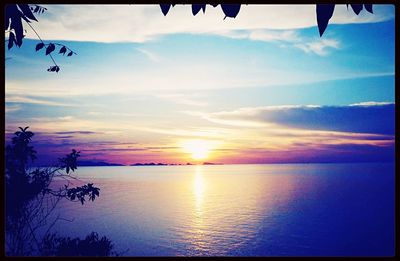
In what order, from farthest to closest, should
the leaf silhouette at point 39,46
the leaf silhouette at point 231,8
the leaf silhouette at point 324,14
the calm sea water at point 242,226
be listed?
the calm sea water at point 242,226 < the leaf silhouette at point 39,46 < the leaf silhouette at point 231,8 < the leaf silhouette at point 324,14

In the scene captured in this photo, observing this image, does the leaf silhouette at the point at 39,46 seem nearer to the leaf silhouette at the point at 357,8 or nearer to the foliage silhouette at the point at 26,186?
the leaf silhouette at the point at 357,8

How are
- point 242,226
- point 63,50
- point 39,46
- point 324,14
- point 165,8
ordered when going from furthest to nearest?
point 242,226
point 63,50
point 39,46
point 165,8
point 324,14

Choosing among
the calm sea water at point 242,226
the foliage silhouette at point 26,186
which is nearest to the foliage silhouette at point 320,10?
the foliage silhouette at point 26,186

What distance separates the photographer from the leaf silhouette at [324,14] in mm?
1515

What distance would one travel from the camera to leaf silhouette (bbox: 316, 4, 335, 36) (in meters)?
1.52

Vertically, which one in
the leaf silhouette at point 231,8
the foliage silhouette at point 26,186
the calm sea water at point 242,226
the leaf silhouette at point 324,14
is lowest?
the calm sea water at point 242,226

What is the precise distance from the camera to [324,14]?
1.54m

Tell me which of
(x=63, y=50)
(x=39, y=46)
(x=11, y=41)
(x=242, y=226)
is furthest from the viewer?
(x=242, y=226)

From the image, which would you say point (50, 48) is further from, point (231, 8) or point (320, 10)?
point (320, 10)

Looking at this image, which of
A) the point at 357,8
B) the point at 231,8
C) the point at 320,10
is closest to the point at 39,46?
the point at 231,8

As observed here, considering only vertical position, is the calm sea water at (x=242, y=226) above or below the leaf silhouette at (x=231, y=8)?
below
